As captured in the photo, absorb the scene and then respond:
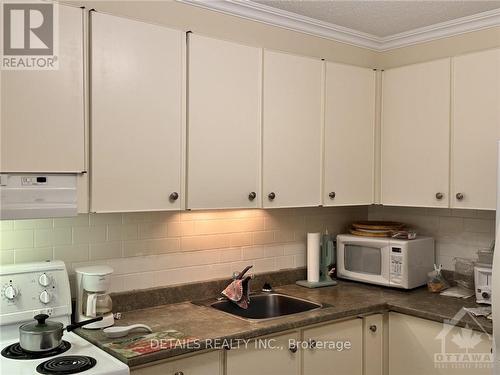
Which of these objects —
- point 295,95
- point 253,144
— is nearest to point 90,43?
point 253,144

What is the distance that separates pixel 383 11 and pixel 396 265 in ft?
4.76

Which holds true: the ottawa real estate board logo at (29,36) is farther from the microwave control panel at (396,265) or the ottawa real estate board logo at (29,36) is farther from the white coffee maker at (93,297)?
the microwave control panel at (396,265)

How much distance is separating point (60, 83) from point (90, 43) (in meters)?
0.22

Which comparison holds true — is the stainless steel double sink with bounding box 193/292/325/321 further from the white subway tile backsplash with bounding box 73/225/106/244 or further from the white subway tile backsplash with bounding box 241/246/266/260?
the white subway tile backsplash with bounding box 73/225/106/244

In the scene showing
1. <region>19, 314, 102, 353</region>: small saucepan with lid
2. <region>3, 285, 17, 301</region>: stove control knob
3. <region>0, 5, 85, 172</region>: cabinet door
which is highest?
<region>0, 5, 85, 172</region>: cabinet door

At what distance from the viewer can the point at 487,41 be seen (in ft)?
9.50

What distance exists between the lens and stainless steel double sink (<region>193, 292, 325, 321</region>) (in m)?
2.89

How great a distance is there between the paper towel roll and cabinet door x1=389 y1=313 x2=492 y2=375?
569 millimetres

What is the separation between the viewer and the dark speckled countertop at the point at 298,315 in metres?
2.31

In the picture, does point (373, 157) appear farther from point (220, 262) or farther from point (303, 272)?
point (220, 262)

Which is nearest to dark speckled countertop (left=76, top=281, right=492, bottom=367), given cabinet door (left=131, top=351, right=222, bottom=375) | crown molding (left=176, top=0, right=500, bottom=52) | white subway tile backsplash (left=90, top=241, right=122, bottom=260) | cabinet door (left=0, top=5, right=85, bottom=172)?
cabinet door (left=131, top=351, right=222, bottom=375)

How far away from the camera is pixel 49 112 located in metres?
2.11

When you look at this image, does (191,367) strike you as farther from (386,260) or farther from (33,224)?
(386,260)

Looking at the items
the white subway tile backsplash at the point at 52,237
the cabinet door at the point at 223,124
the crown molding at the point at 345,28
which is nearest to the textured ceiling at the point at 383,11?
the crown molding at the point at 345,28
